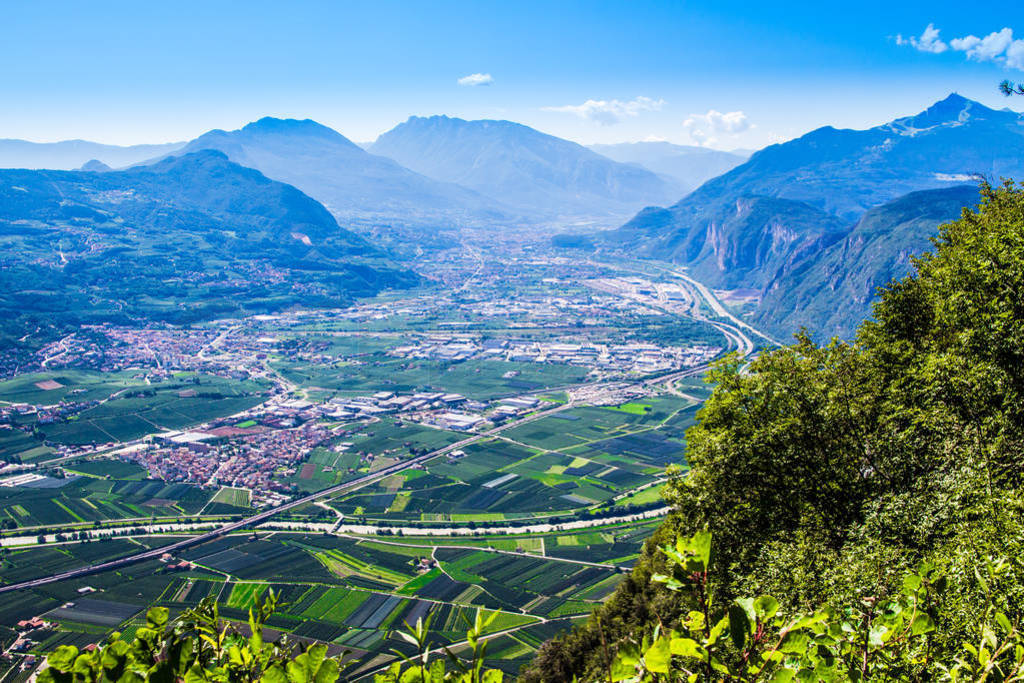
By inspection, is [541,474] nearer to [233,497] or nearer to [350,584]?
[350,584]

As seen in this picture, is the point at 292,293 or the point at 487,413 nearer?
the point at 487,413

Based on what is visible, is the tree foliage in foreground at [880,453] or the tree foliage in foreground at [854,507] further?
the tree foliage in foreground at [880,453]

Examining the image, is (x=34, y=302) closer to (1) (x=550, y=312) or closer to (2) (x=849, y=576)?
(1) (x=550, y=312)

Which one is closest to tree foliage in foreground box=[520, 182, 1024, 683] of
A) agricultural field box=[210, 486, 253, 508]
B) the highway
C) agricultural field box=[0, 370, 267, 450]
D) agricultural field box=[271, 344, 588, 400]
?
the highway

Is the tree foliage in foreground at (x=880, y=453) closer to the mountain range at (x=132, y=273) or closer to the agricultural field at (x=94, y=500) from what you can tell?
the agricultural field at (x=94, y=500)

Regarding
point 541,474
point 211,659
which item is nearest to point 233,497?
point 541,474

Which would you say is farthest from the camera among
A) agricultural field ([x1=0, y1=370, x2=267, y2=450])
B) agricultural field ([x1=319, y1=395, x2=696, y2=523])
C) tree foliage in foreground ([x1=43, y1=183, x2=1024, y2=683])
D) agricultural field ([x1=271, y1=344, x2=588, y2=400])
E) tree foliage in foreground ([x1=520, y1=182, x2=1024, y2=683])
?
agricultural field ([x1=271, y1=344, x2=588, y2=400])

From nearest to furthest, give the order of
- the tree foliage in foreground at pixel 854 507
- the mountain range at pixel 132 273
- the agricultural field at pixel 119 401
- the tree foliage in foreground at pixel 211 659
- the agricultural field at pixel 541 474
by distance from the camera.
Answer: the tree foliage in foreground at pixel 211 659, the tree foliage in foreground at pixel 854 507, the agricultural field at pixel 541 474, the agricultural field at pixel 119 401, the mountain range at pixel 132 273

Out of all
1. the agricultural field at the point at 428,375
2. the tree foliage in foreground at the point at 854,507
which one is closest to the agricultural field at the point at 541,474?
the agricultural field at the point at 428,375

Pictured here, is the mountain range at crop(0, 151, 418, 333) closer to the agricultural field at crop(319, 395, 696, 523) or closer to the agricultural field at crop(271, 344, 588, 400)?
the agricultural field at crop(271, 344, 588, 400)

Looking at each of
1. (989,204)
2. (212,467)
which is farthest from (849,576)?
(212,467)

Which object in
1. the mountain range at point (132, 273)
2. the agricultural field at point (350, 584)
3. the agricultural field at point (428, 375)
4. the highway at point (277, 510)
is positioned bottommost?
the agricultural field at point (350, 584)
